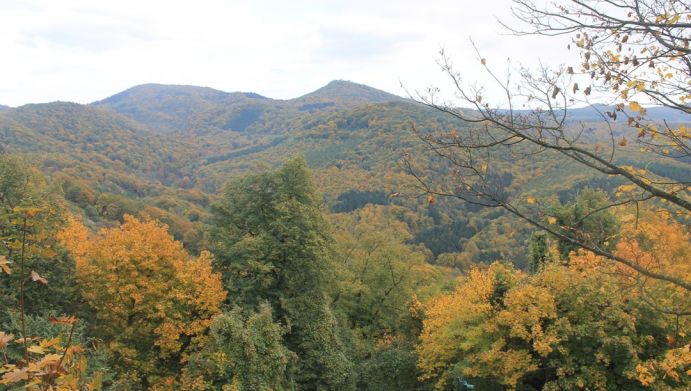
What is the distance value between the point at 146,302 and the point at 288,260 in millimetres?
5712

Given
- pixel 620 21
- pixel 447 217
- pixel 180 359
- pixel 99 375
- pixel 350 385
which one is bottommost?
pixel 447 217

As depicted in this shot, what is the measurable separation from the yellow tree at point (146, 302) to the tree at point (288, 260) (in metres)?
1.50

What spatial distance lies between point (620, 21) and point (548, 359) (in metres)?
13.7

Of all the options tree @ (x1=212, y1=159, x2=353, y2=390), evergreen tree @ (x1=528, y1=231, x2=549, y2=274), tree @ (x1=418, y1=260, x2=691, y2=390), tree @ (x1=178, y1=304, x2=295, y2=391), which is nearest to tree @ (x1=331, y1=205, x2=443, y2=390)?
tree @ (x1=212, y1=159, x2=353, y2=390)

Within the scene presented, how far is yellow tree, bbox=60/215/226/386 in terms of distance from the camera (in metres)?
16.8

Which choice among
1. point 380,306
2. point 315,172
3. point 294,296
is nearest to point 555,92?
point 294,296

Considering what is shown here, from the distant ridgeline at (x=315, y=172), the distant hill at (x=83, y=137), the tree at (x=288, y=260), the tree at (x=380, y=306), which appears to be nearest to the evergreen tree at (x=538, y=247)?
the tree at (x=380, y=306)

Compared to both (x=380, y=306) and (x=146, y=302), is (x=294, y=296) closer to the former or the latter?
(x=146, y=302)

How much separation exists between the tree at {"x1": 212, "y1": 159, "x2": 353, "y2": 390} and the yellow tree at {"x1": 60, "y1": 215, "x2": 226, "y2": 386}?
150 cm

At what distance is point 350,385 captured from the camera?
1912cm

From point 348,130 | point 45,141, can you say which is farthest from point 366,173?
point 45,141

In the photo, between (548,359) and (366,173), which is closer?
(548,359)

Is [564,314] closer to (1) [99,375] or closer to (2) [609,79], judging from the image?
(2) [609,79]

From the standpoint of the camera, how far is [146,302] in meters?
17.4
